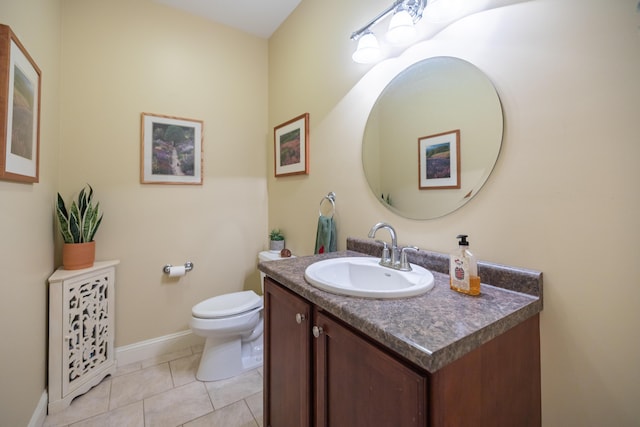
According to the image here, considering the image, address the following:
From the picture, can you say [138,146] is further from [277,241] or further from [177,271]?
[277,241]

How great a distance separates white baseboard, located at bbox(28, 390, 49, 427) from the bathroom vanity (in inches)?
49.8

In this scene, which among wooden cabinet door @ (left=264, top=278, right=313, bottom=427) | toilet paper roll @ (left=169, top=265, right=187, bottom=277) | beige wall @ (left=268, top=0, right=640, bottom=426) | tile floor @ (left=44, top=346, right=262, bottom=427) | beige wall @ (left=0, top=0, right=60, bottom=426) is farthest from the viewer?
toilet paper roll @ (left=169, top=265, right=187, bottom=277)

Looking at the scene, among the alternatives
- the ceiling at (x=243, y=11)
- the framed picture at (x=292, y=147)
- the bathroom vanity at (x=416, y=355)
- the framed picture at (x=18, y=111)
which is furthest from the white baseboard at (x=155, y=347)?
the ceiling at (x=243, y=11)

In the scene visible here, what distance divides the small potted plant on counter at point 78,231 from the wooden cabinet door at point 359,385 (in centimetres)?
163

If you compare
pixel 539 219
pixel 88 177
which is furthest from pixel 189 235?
pixel 539 219

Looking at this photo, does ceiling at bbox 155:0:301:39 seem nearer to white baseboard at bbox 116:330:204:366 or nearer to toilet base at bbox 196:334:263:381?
toilet base at bbox 196:334:263:381

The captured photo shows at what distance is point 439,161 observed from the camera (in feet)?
3.67

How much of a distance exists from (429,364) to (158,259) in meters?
2.09

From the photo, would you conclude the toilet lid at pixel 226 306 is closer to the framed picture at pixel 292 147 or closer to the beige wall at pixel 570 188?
the framed picture at pixel 292 147

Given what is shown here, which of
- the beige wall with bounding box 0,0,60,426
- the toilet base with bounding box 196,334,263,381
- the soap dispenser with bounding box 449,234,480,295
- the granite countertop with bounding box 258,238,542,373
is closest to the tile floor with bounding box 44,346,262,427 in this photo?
the toilet base with bounding box 196,334,263,381

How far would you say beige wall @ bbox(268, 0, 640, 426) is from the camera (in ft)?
2.31

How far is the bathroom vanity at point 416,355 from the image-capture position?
0.57 metres

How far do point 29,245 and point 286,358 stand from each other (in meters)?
1.35

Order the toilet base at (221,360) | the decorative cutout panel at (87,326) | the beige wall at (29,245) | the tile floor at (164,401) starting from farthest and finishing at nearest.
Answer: the toilet base at (221,360)
the decorative cutout panel at (87,326)
the tile floor at (164,401)
the beige wall at (29,245)
